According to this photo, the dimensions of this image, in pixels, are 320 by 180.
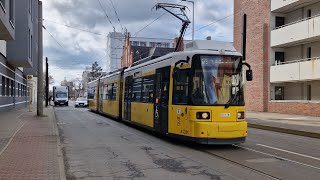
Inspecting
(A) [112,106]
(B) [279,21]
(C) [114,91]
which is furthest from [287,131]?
(B) [279,21]

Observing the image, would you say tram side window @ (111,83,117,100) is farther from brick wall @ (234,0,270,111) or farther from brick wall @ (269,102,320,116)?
brick wall @ (234,0,270,111)

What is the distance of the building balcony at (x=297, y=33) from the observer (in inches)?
1329

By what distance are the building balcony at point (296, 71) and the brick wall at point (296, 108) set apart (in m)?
1.99

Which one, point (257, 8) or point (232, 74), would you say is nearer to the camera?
point (232, 74)

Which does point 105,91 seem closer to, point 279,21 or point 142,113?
point 142,113

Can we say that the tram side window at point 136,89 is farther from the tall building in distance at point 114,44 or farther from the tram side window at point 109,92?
the tall building in distance at point 114,44

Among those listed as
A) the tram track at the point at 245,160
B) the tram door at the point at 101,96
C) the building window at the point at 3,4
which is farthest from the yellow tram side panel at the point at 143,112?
the tram door at the point at 101,96

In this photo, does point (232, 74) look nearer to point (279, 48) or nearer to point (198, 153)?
point (198, 153)

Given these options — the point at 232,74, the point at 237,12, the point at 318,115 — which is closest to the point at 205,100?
the point at 232,74

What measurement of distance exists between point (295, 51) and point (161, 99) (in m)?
26.5

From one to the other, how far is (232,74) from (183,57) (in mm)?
1653

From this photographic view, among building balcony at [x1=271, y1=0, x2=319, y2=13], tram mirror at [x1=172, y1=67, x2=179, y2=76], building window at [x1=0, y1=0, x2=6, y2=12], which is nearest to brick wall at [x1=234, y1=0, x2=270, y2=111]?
building balcony at [x1=271, y1=0, x2=319, y2=13]

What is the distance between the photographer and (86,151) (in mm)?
12984

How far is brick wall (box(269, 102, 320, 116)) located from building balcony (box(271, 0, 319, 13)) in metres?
8.35
